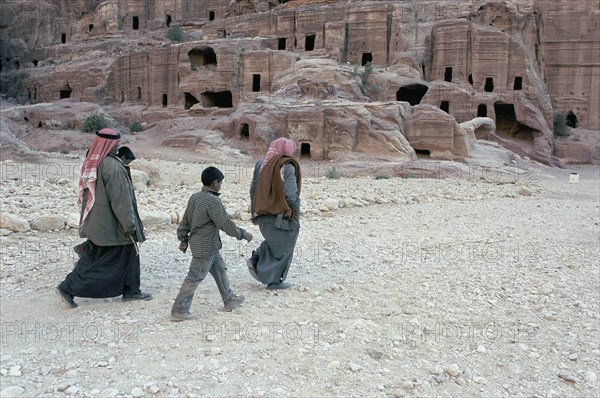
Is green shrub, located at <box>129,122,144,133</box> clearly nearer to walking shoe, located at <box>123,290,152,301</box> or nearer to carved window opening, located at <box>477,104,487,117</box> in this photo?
carved window opening, located at <box>477,104,487,117</box>

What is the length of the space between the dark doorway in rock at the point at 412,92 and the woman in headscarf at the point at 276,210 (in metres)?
24.8

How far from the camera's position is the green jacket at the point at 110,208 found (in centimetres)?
493

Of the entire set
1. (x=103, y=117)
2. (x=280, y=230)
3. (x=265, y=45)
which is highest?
(x=265, y=45)

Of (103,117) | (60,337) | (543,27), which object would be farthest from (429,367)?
(543,27)

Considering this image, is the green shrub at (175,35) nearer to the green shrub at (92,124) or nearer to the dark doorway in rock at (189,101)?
the dark doorway in rock at (189,101)

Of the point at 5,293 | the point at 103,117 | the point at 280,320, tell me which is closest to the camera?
the point at 280,320

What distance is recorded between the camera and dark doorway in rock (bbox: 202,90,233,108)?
31391mm

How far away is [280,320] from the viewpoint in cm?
493

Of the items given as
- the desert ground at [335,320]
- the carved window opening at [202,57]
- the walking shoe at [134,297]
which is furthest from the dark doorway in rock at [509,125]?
the walking shoe at [134,297]

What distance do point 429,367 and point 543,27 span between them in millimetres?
36821

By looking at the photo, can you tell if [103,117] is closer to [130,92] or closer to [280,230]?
[130,92]

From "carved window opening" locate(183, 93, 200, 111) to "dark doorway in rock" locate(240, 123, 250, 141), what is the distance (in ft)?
29.8

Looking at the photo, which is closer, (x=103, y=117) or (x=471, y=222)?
(x=471, y=222)

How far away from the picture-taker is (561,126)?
31.9 metres
